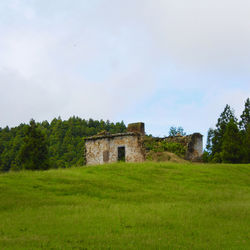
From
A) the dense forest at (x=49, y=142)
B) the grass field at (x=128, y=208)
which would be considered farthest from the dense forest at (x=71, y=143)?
the grass field at (x=128, y=208)

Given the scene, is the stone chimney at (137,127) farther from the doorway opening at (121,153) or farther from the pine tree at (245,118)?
the pine tree at (245,118)

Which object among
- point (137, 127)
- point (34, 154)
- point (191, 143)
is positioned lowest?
point (34, 154)

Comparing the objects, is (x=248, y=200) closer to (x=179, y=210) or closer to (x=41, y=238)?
(x=179, y=210)

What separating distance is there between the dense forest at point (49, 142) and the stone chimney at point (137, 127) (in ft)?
58.0

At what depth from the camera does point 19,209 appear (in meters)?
13.9

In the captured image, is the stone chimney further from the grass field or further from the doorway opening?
the grass field

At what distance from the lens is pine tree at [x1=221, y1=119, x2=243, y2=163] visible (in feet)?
130

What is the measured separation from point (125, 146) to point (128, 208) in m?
18.5

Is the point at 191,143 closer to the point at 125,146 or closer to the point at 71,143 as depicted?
the point at 125,146

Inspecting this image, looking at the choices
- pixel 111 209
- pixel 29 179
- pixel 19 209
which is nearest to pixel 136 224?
pixel 111 209

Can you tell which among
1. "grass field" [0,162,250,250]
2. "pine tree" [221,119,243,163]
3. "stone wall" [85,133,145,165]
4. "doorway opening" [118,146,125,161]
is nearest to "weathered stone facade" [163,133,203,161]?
"stone wall" [85,133,145,165]

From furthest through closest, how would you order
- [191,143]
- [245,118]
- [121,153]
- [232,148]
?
1. [245,118]
2. [232,148]
3. [121,153]
4. [191,143]

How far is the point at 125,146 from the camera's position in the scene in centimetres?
3269

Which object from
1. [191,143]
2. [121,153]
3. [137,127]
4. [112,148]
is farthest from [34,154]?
[191,143]
